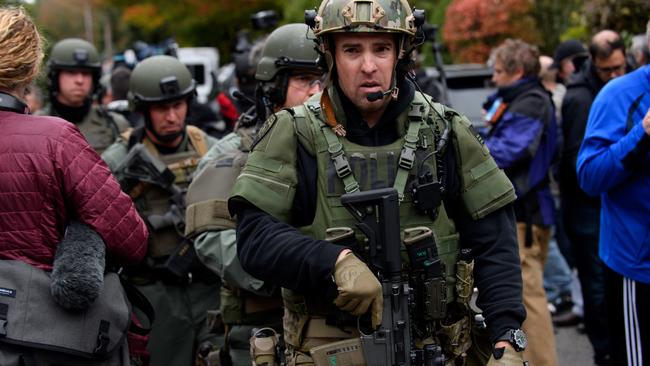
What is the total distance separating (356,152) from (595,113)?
1846 mm

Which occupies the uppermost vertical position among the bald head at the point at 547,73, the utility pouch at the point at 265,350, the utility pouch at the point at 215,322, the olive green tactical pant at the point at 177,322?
the utility pouch at the point at 265,350

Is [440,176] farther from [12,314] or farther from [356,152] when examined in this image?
[12,314]

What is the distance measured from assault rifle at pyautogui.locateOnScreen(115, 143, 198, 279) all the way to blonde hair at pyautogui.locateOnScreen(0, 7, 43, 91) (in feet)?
5.75

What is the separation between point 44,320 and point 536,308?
3.91 metres

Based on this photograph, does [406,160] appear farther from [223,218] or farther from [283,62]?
[283,62]

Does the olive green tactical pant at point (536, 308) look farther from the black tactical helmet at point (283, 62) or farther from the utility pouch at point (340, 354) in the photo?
the utility pouch at point (340, 354)

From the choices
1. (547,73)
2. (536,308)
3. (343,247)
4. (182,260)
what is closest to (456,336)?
(343,247)

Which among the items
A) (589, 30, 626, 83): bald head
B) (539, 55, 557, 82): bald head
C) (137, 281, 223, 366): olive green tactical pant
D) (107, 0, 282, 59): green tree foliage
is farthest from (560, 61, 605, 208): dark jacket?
(107, 0, 282, 59): green tree foliage

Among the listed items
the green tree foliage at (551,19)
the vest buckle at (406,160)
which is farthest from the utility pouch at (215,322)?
the green tree foliage at (551,19)

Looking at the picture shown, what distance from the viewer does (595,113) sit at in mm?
4824

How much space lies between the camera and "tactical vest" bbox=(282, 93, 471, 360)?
11.2 ft

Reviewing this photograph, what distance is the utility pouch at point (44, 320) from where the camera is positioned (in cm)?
349

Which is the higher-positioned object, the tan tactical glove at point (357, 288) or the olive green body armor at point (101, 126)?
the tan tactical glove at point (357, 288)

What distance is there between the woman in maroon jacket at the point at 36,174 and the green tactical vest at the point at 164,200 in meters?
1.65
